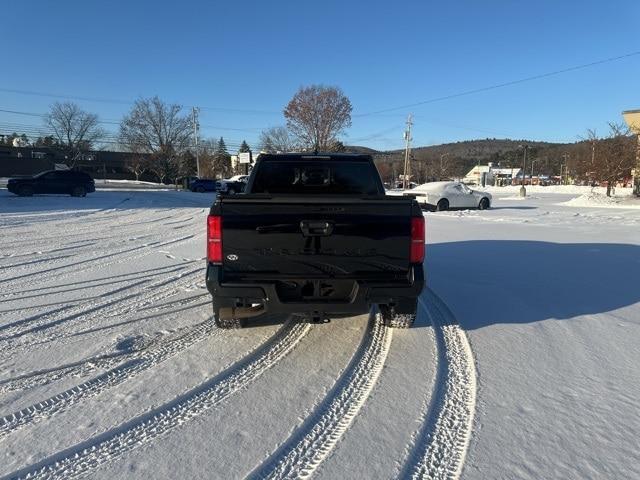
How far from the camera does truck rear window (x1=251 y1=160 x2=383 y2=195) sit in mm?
5629

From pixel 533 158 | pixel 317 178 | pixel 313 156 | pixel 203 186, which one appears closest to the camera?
pixel 313 156

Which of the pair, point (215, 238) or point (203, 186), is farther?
point (203, 186)

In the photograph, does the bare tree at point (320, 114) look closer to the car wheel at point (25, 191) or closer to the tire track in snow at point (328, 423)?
the car wheel at point (25, 191)

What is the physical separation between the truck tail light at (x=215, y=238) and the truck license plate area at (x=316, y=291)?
1.90ft

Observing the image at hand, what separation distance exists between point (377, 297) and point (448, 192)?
20.1m

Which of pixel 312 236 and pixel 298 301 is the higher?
pixel 312 236

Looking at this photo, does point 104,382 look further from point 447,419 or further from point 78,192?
point 78,192

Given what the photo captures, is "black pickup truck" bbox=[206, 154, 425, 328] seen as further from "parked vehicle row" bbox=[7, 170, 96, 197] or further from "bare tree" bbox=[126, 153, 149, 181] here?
"bare tree" bbox=[126, 153, 149, 181]

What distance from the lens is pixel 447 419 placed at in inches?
118

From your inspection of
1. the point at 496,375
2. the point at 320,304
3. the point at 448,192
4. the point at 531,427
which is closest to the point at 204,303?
the point at 320,304

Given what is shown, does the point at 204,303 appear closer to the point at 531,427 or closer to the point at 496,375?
the point at 496,375

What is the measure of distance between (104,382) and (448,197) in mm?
21205

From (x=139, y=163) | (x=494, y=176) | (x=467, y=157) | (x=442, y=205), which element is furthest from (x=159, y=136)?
(x=467, y=157)

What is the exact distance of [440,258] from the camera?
28.8ft
